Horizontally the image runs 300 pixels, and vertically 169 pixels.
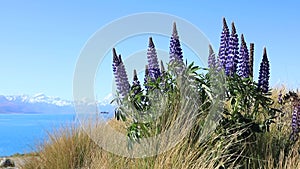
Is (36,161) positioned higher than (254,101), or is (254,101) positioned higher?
(254,101)

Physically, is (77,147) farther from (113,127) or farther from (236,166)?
(236,166)

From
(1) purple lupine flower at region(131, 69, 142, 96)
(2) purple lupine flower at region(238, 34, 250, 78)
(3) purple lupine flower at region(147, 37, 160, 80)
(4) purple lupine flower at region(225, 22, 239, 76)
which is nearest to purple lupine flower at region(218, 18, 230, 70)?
(4) purple lupine flower at region(225, 22, 239, 76)

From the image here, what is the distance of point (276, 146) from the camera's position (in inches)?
178

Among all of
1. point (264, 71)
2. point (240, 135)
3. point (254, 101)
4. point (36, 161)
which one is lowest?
point (36, 161)

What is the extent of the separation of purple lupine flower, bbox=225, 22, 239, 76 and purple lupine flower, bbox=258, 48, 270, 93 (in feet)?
1.12

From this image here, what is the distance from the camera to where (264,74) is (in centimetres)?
443

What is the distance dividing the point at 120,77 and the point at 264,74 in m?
1.59

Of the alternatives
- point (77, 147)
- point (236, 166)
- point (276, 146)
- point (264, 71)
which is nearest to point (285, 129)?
point (276, 146)

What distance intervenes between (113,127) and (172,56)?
154cm

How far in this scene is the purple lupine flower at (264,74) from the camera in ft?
14.4

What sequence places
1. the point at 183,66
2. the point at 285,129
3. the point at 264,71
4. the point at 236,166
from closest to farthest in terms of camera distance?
the point at 236,166, the point at 183,66, the point at 264,71, the point at 285,129

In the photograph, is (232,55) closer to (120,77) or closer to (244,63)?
(244,63)

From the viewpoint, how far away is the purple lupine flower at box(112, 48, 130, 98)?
4.30 meters

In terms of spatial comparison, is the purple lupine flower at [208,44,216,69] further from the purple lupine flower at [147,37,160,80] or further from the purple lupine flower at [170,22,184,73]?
the purple lupine flower at [147,37,160,80]
